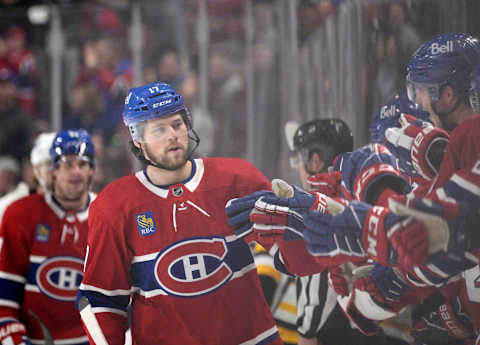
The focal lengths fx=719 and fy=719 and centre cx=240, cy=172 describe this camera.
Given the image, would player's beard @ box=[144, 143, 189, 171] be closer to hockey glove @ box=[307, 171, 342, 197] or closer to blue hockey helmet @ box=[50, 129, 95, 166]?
hockey glove @ box=[307, 171, 342, 197]

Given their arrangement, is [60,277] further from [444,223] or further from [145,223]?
[444,223]

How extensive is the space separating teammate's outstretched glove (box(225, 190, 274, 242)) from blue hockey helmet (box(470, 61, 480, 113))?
0.59 meters

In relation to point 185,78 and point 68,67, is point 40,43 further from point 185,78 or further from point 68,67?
point 185,78

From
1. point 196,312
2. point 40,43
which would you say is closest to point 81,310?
point 196,312

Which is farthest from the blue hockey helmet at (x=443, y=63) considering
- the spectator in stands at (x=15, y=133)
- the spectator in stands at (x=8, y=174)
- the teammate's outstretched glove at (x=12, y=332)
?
the spectator in stands at (x=15, y=133)

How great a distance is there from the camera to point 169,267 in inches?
78.1

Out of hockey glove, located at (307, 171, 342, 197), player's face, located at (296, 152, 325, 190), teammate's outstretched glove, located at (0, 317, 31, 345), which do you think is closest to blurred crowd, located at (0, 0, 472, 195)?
teammate's outstretched glove, located at (0, 317, 31, 345)

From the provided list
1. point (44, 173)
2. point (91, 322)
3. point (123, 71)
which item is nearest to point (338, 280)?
point (91, 322)

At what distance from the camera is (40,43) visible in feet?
17.3

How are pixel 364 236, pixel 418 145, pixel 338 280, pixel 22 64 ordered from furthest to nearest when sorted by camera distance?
pixel 22 64, pixel 338 280, pixel 418 145, pixel 364 236

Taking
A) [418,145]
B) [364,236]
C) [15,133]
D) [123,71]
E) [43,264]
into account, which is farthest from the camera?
[15,133]

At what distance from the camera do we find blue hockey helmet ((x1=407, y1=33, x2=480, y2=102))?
172cm

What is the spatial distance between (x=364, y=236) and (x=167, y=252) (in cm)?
56

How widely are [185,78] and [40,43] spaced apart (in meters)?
1.86
